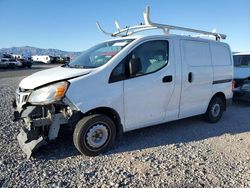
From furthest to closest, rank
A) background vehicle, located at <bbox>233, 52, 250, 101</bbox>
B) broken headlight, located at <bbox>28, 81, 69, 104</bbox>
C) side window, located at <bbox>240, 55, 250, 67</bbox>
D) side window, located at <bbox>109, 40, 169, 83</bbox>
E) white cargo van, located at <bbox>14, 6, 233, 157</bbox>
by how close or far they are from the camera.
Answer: side window, located at <bbox>240, 55, 250, 67</bbox> < background vehicle, located at <bbox>233, 52, 250, 101</bbox> < side window, located at <bbox>109, 40, 169, 83</bbox> < white cargo van, located at <bbox>14, 6, 233, 157</bbox> < broken headlight, located at <bbox>28, 81, 69, 104</bbox>

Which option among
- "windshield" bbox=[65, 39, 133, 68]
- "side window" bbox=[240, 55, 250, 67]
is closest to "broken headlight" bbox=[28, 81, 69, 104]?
"windshield" bbox=[65, 39, 133, 68]

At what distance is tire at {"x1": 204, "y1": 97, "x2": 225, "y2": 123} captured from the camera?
652cm

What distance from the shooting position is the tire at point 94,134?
4.28 meters

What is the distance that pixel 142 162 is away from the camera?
4.21 m

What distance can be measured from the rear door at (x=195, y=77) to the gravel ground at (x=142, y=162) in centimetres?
61

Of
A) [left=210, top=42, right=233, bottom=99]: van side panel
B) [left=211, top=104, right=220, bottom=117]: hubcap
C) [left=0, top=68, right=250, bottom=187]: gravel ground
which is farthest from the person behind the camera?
[left=211, top=104, right=220, bottom=117]: hubcap

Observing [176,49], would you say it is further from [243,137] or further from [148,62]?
[243,137]

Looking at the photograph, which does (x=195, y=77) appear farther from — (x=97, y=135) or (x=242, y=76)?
(x=242, y=76)

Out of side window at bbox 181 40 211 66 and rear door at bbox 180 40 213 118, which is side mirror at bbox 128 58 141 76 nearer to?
rear door at bbox 180 40 213 118

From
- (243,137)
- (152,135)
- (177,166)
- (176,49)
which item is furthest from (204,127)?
(177,166)

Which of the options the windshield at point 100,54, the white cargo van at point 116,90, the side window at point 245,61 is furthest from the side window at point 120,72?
the side window at point 245,61

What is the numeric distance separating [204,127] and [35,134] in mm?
3832

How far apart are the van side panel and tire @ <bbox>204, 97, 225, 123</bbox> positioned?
252 millimetres

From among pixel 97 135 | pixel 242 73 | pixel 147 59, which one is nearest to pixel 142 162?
pixel 97 135
